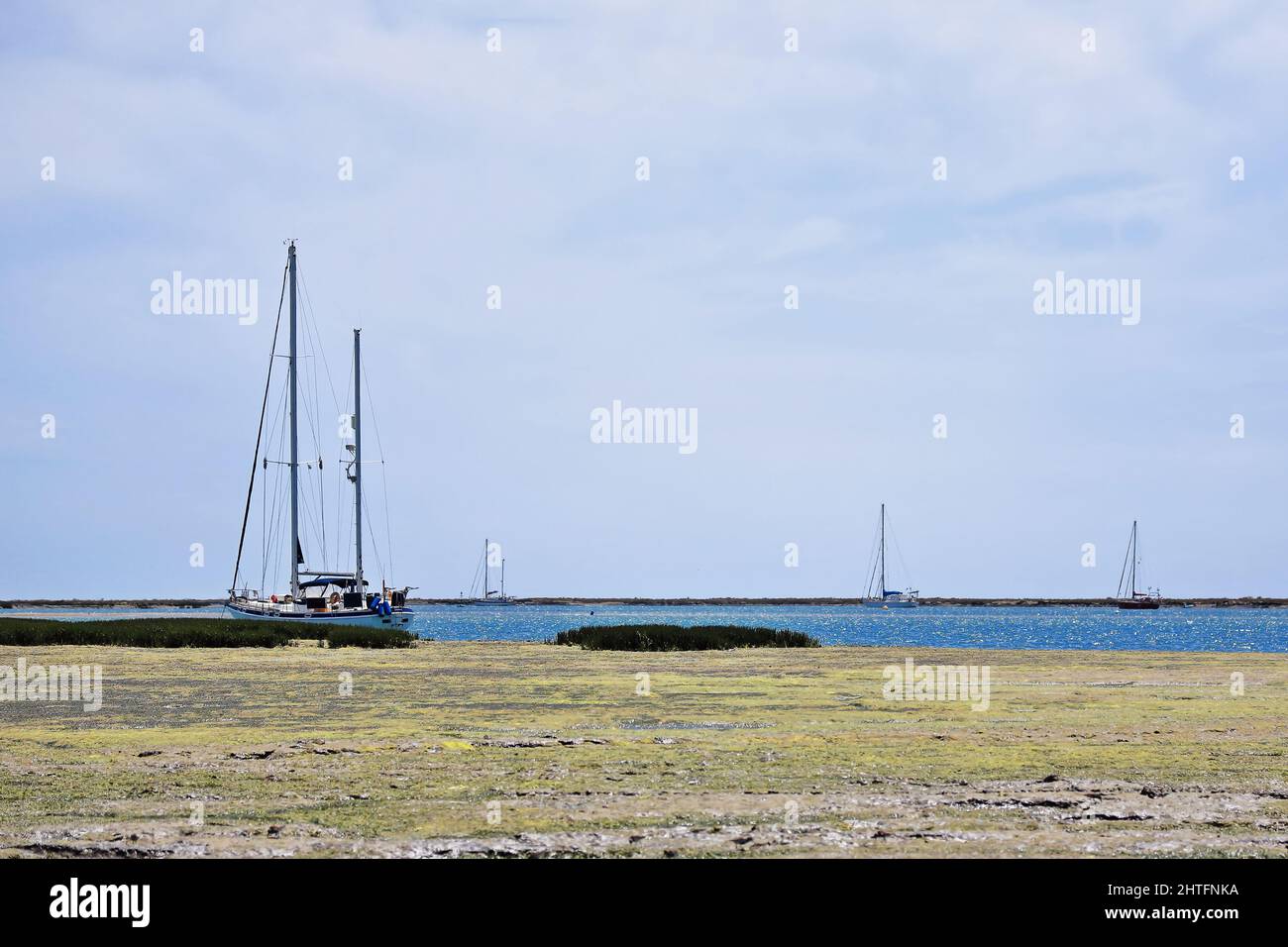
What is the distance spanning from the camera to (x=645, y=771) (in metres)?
13.2

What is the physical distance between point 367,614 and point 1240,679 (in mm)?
46076

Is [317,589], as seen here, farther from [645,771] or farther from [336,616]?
[645,771]

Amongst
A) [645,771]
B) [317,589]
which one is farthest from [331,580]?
[645,771]

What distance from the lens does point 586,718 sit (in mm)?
19375

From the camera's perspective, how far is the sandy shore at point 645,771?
9.62 m

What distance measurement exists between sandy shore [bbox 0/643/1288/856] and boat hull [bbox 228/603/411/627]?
1440 inches

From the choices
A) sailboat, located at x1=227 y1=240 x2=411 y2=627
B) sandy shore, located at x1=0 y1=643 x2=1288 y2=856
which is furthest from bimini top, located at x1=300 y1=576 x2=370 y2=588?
sandy shore, located at x1=0 y1=643 x2=1288 y2=856

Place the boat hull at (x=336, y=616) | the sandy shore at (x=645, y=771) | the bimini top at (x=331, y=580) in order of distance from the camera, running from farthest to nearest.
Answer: the bimini top at (x=331, y=580) < the boat hull at (x=336, y=616) < the sandy shore at (x=645, y=771)

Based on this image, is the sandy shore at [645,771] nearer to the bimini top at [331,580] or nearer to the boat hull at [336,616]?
the boat hull at [336,616]

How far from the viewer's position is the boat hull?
6269 cm

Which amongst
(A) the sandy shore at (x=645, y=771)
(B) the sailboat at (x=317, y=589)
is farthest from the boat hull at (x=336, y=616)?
(A) the sandy shore at (x=645, y=771)

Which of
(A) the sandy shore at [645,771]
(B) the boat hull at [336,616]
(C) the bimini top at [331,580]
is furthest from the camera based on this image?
(C) the bimini top at [331,580]

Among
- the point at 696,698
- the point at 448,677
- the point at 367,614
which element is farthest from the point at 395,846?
the point at 367,614

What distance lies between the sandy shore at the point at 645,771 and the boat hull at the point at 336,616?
120ft
